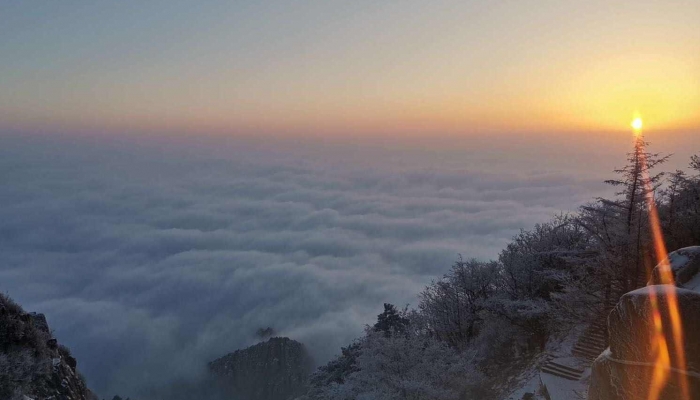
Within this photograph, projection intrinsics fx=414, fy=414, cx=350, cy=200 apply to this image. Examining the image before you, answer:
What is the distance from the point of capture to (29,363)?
14273 millimetres

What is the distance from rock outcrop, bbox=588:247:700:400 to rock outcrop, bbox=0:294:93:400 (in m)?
18.2

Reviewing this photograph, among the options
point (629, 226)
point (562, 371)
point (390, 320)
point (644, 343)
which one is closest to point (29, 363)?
point (644, 343)

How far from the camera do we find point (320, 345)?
11756 centimetres

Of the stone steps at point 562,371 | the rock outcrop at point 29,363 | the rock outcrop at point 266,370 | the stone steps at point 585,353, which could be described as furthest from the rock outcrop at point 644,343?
the rock outcrop at point 266,370

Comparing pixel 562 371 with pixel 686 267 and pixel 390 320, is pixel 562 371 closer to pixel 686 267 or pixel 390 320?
pixel 686 267

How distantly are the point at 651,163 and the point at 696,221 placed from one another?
8.91m

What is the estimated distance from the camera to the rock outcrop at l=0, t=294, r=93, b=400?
13312mm

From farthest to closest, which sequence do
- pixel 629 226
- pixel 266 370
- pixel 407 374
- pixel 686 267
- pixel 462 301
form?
1. pixel 266 370
2. pixel 462 301
3. pixel 407 374
4. pixel 629 226
5. pixel 686 267

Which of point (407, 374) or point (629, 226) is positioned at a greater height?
point (629, 226)

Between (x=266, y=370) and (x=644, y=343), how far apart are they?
336 ft

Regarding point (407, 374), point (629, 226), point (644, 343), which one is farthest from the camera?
point (407, 374)

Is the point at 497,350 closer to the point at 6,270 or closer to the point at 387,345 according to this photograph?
the point at 387,345

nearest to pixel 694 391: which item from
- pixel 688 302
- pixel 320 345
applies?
pixel 688 302

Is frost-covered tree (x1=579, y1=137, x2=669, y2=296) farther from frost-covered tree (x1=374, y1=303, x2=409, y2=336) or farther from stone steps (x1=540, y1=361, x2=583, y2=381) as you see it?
frost-covered tree (x1=374, y1=303, x2=409, y2=336)
